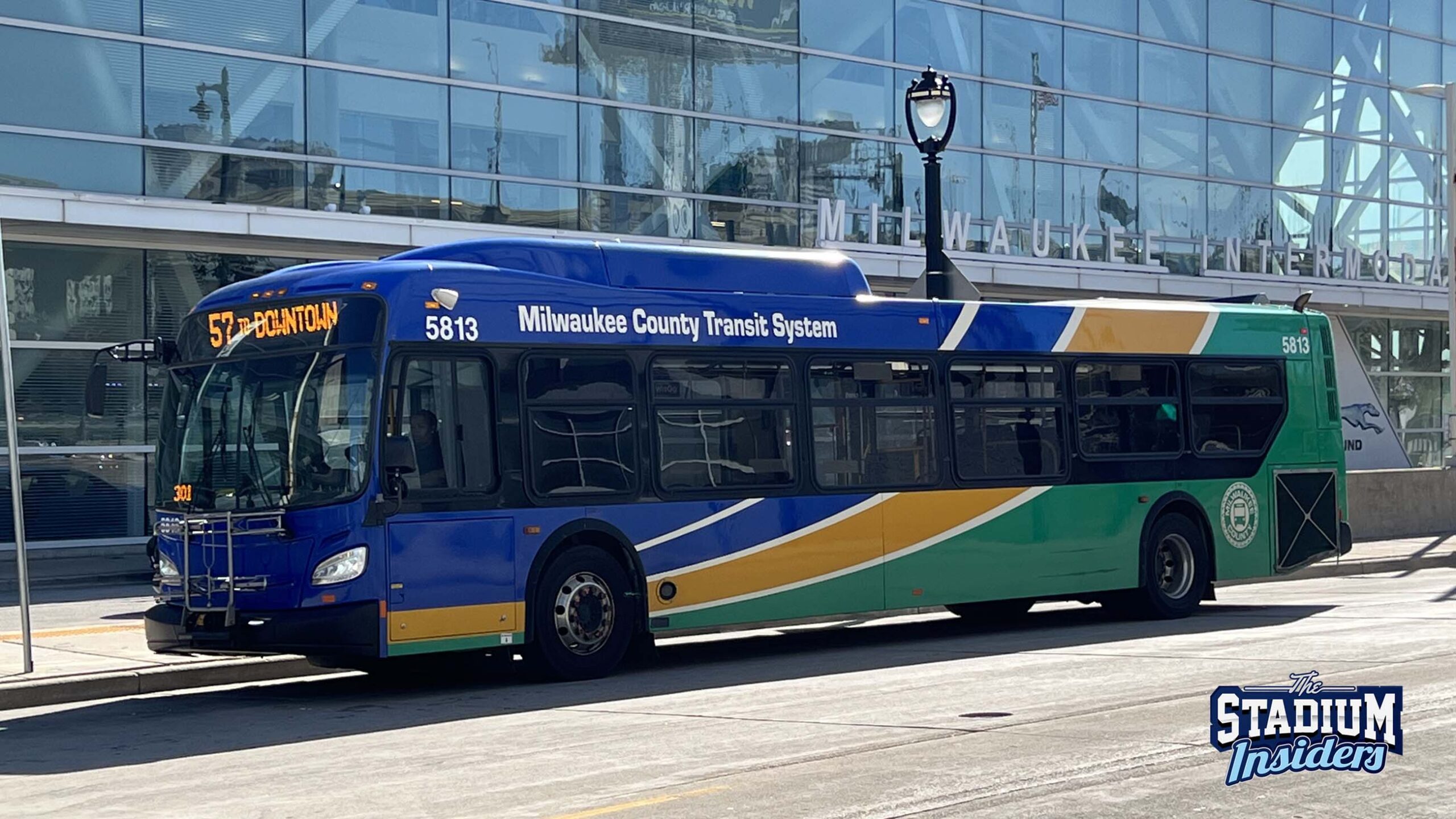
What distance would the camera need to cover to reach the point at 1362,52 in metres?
41.6

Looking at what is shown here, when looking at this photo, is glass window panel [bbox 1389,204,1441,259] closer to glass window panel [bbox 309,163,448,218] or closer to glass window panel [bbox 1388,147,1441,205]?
glass window panel [bbox 1388,147,1441,205]

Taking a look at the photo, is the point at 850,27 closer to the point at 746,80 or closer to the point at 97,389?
the point at 746,80

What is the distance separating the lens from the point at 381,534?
499 inches

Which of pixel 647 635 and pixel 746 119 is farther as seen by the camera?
pixel 746 119

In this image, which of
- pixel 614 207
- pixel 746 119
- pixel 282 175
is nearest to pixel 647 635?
pixel 282 175

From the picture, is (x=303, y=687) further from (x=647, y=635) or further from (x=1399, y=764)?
(x=1399, y=764)

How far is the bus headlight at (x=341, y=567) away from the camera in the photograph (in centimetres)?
1254

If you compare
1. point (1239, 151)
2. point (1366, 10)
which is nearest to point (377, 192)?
point (1239, 151)

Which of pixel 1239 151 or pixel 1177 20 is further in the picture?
pixel 1239 151

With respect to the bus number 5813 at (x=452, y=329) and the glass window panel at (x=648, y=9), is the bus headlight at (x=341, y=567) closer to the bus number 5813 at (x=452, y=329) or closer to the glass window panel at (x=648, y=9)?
the bus number 5813 at (x=452, y=329)

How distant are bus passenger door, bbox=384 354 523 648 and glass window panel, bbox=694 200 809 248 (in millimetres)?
16903

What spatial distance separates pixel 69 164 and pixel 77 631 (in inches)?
359

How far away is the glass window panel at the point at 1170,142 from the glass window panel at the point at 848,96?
6475 mm

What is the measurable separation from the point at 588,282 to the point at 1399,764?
296 inches
